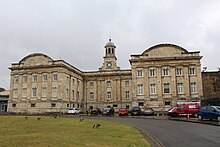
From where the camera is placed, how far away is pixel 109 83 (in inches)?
2466

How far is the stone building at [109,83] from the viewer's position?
1775 inches

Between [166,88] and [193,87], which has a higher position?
[193,87]

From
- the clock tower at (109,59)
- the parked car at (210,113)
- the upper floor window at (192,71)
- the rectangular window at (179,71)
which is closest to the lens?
the parked car at (210,113)

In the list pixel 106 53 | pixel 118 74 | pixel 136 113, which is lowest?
pixel 136 113

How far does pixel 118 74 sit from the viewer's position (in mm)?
62062

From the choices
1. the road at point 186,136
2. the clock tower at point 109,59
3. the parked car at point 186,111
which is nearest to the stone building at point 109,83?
the clock tower at point 109,59

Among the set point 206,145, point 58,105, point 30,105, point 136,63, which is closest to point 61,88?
point 58,105

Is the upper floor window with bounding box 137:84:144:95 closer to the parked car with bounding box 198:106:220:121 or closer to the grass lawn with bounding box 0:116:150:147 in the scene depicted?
the parked car with bounding box 198:106:220:121

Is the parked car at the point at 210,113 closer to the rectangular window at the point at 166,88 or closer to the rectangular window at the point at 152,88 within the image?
the rectangular window at the point at 166,88

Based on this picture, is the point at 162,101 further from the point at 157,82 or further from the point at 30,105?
the point at 30,105

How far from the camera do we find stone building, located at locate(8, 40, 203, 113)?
45.1 metres

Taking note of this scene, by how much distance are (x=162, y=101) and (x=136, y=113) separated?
33.3 feet

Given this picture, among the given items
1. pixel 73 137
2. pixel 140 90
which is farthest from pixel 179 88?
pixel 73 137

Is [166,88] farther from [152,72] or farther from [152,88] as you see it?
[152,72]
